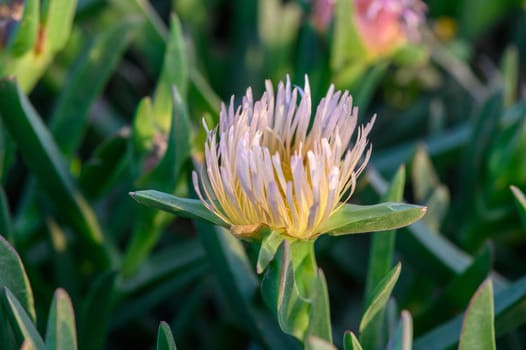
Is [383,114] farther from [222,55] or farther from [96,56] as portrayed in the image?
[96,56]

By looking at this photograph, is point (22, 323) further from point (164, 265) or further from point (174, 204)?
point (164, 265)

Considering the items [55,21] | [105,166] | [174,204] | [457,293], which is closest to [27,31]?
[55,21]

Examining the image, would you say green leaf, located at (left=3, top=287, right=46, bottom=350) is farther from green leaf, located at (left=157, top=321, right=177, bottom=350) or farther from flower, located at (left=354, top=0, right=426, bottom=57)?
flower, located at (left=354, top=0, right=426, bottom=57)

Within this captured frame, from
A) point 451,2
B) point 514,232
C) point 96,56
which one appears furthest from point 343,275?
point 451,2

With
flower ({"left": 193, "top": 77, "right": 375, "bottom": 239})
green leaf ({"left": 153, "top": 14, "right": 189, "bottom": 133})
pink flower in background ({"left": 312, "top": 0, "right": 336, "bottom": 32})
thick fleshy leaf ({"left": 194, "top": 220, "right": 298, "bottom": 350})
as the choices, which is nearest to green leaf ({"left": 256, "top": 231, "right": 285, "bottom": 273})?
flower ({"left": 193, "top": 77, "right": 375, "bottom": 239})

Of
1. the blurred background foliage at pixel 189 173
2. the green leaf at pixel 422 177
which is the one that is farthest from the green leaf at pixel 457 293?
the green leaf at pixel 422 177

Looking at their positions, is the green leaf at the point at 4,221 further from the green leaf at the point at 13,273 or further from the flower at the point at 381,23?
the flower at the point at 381,23
